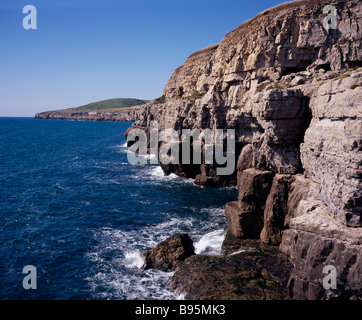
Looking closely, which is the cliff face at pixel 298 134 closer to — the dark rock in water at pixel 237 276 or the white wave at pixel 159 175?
the dark rock in water at pixel 237 276

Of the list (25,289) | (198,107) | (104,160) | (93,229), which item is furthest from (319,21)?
(104,160)

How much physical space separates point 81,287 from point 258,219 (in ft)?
55.2

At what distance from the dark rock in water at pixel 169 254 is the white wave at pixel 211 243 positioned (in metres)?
1.45

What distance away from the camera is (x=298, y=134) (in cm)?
2519

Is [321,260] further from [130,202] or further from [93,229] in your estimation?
[130,202]

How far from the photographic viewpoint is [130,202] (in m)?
41.9

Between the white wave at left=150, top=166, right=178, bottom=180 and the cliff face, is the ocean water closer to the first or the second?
the white wave at left=150, top=166, right=178, bottom=180

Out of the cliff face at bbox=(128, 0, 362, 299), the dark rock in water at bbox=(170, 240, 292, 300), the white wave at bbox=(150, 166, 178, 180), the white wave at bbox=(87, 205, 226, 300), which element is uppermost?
the cliff face at bbox=(128, 0, 362, 299)

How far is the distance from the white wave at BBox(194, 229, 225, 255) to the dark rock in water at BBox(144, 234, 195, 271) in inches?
57.1

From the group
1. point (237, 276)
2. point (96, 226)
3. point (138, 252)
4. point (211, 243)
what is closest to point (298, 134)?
point (211, 243)

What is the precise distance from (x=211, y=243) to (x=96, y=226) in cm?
1449

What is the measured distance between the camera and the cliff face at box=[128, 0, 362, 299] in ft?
51.9

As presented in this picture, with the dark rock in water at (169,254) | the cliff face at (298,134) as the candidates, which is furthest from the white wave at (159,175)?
the dark rock in water at (169,254)

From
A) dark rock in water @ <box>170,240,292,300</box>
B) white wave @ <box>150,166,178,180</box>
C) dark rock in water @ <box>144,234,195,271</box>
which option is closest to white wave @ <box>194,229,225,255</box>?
dark rock in water @ <box>144,234,195,271</box>
